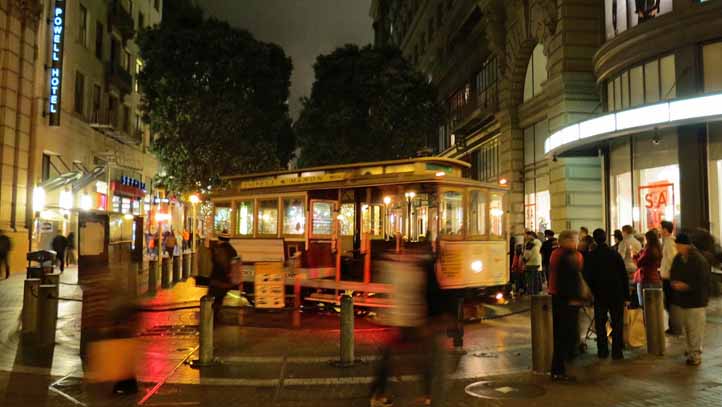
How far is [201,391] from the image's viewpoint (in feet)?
23.9

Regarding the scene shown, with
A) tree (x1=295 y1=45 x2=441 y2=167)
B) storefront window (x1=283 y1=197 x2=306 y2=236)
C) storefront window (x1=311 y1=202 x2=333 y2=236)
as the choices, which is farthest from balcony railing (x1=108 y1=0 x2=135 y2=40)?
storefront window (x1=311 y1=202 x2=333 y2=236)

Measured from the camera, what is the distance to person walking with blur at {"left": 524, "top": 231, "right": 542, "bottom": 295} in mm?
15242

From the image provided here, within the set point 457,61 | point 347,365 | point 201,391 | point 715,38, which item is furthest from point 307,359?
point 457,61

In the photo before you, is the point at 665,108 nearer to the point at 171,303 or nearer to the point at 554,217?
the point at 554,217

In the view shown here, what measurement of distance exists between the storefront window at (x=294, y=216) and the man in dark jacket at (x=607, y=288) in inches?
265

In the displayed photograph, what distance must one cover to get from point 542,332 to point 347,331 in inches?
104

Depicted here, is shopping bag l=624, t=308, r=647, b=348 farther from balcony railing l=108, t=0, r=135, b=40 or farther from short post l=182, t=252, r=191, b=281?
balcony railing l=108, t=0, r=135, b=40

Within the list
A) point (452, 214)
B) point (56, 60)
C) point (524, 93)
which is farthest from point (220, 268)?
point (524, 93)

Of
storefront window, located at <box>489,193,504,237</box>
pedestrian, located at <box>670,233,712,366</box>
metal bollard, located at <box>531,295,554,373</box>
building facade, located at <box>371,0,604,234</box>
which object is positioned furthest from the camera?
building facade, located at <box>371,0,604,234</box>

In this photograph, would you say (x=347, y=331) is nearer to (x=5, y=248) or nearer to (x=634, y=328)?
(x=634, y=328)

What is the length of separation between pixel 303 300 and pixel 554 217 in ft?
41.6

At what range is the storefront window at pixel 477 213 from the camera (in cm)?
1223

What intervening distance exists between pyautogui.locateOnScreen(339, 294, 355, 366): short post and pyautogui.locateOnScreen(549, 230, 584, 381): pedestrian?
8.89ft

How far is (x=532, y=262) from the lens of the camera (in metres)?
15.4
